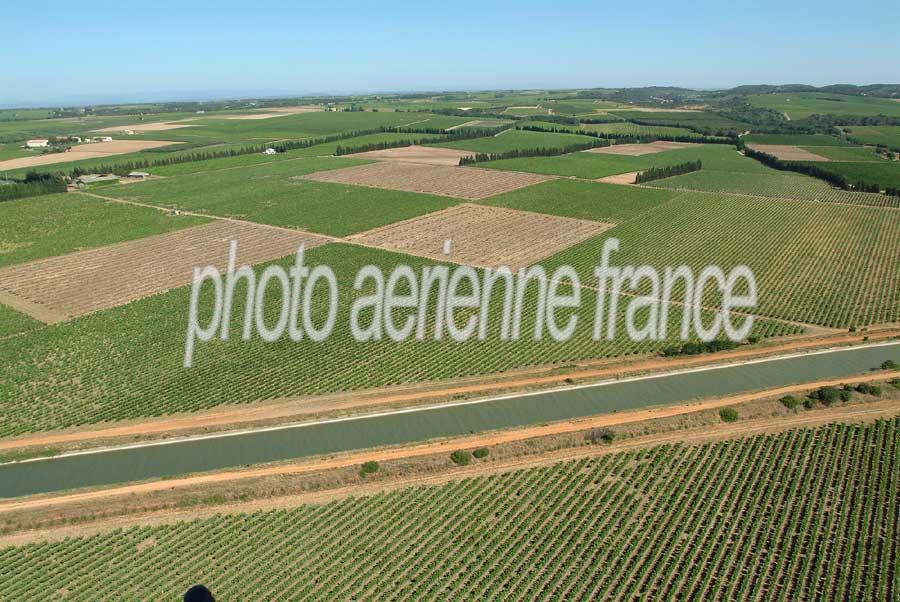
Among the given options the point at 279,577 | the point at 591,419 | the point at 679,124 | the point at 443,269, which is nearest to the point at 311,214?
Answer: the point at 443,269

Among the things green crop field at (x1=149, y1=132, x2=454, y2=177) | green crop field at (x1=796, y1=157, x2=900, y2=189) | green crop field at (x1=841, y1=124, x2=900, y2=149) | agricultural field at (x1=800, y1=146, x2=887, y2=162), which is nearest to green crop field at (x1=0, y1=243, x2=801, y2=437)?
green crop field at (x1=796, y1=157, x2=900, y2=189)

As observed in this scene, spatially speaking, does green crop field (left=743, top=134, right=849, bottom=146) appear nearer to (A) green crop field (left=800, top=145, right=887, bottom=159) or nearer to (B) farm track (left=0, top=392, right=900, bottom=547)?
(A) green crop field (left=800, top=145, right=887, bottom=159)

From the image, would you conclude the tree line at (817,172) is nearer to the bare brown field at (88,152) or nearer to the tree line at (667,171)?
the tree line at (667,171)

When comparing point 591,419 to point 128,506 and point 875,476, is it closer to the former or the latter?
point 875,476

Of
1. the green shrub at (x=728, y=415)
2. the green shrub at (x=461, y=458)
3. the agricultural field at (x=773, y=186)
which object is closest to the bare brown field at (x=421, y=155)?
the agricultural field at (x=773, y=186)

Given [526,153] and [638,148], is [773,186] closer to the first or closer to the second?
[638,148]

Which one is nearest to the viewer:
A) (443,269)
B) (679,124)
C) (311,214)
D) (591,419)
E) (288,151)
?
(591,419)
